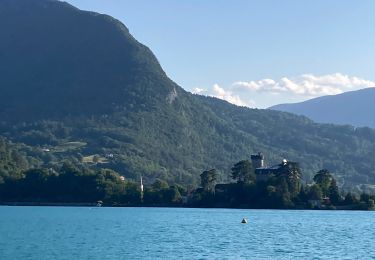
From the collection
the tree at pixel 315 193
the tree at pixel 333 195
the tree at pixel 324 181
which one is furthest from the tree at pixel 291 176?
the tree at pixel 333 195

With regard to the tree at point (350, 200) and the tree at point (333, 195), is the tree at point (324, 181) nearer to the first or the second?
the tree at point (333, 195)

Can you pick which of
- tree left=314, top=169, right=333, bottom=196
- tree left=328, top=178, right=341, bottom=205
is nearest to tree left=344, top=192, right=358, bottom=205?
tree left=328, top=178, right=341, bottom=205

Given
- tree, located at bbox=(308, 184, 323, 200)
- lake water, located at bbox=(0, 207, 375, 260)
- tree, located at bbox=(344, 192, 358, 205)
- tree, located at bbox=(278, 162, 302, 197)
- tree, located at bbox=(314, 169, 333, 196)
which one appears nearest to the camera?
lake water, located at bbox=(0, 207, 375, 260)

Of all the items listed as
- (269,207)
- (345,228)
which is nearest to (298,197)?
(269,207)

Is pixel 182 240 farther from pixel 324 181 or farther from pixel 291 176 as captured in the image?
pixel 324 181

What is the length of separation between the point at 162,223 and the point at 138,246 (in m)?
42.8

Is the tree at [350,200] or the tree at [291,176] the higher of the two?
the tree at [291,176]

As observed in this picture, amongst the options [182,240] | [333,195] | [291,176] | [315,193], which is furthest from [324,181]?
[182,240]

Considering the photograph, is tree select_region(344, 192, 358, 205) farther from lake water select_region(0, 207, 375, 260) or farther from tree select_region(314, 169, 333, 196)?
lake water select_region(0, 207, 375, 260)

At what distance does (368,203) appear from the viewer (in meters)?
192

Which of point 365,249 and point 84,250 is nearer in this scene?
point 84,250

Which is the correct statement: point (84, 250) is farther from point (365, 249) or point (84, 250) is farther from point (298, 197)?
point (298, 197)

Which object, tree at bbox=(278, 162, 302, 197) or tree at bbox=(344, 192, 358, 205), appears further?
tree at bbox=(344, 192, 358, 205)

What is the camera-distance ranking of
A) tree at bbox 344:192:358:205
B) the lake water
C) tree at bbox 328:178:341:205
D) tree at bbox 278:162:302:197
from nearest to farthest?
the lake water < tree at bbox 278:162:302:197 < tree at bbox 344:192:358:205 < tree at bbox 328:178:341:205
